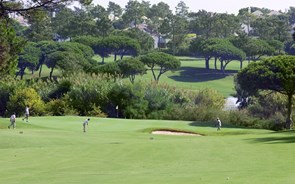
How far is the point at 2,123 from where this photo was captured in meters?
41.8

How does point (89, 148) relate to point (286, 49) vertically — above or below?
below

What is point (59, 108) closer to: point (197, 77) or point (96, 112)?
point (96, 112)

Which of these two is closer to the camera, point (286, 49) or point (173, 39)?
point (286, 49)

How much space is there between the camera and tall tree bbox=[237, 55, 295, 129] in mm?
47906

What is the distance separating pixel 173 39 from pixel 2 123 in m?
108

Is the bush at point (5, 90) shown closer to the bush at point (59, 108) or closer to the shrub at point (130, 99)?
the bush at point (59, 108)

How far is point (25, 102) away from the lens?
58062 millimetres

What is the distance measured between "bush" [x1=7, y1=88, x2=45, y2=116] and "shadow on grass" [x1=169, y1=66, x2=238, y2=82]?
62624mm

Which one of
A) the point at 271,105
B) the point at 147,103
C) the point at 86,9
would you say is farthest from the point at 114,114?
the point at 86,9

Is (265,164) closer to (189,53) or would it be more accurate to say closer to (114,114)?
(114,114)

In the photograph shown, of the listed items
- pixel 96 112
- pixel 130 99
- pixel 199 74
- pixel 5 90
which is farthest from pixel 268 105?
pixel 199 74

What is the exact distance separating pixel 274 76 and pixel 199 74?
76442 millimetres

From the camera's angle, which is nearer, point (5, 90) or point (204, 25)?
point (5, 90)

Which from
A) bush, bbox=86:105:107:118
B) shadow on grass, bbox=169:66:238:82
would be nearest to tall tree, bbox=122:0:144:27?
shadow on grass, bbox=169:66:238:82
